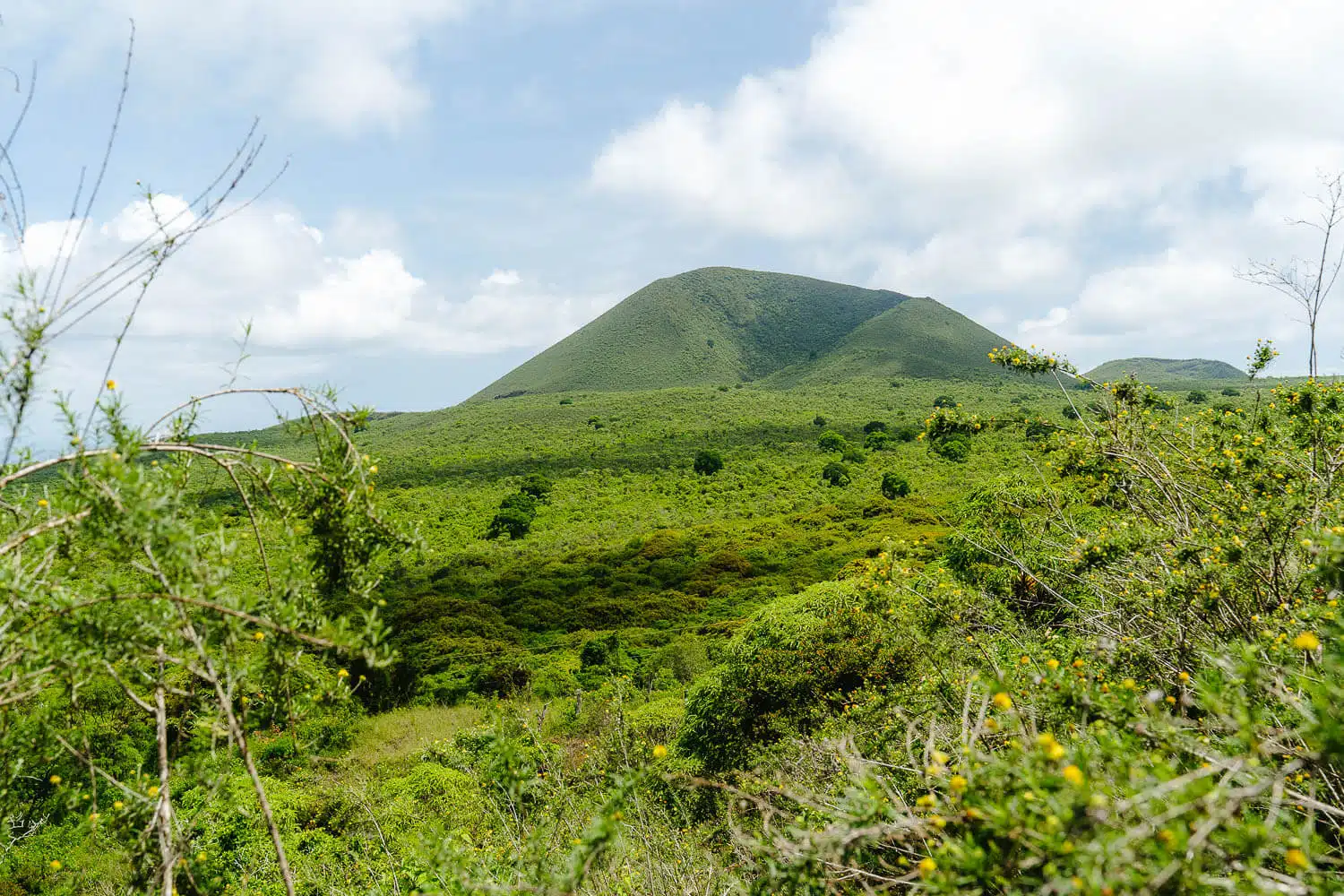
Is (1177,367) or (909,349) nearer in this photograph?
(909,349)

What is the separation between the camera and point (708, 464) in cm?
4438

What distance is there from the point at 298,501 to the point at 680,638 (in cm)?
1596

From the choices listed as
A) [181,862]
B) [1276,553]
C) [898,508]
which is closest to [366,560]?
[181,862]

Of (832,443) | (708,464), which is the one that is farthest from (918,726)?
(832,443)

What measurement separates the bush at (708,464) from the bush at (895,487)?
11.6 meters

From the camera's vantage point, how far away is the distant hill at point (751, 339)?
9450 cm

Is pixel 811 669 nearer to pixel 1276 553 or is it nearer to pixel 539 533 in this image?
pixel 1276 553

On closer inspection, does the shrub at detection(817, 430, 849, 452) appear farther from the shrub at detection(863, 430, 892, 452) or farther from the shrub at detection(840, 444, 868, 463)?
the shrub at detection(840, 444, 868, 463)

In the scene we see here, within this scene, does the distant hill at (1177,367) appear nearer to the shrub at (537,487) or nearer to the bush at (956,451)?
the bush at (956,451)

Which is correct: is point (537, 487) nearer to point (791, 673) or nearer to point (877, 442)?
point (877, 442)

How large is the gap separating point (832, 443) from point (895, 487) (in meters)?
12.1

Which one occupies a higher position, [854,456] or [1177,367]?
[1177,367]

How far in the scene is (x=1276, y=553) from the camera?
13.2 ft

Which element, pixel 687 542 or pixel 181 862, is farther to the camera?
pixel 687 542
